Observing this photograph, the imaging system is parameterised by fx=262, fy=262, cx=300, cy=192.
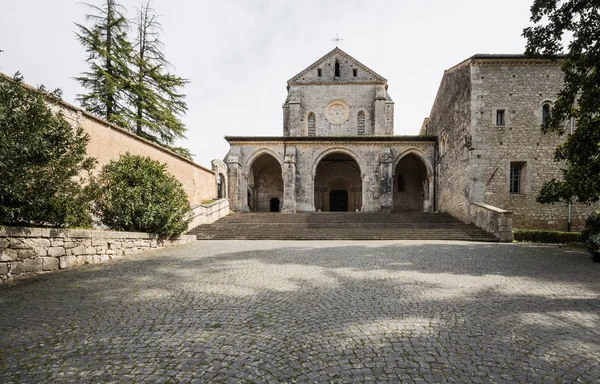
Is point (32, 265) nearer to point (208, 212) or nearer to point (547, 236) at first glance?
point (208, 212)

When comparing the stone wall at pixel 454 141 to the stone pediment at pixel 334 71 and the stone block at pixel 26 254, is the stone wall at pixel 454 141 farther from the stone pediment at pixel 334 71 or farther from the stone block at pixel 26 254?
the stone block at pixel 26 254

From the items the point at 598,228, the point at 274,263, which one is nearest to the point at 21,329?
the point at 274,263

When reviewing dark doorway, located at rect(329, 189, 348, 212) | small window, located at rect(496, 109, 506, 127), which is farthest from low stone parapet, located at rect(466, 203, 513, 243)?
dark doorway, located at rect(329, 189, 348, 212)

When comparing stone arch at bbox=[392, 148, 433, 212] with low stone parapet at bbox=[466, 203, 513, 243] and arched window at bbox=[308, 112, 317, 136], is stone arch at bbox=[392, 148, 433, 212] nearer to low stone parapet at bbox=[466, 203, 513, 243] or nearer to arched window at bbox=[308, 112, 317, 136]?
arched window at bbox=[308, 112, 317, 136]

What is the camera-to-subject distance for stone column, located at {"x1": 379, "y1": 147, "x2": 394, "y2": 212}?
61.1 feet

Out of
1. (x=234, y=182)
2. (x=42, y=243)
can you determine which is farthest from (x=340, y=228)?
(x=42, y=243)

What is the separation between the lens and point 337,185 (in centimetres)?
2561

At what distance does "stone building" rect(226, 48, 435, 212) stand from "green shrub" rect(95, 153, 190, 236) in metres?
10.7

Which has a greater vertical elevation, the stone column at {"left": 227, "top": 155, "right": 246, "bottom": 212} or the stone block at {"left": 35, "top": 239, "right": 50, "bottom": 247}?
the stone column at {"left": 227, "top": 155, "right": 246, "bottom": 212}

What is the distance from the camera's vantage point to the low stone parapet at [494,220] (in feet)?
36.2

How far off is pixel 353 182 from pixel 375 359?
23428 millimetres

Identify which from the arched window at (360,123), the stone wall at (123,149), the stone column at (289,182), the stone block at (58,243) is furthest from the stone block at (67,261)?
the arched window at (360,123)

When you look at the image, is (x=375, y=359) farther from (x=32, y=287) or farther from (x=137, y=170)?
(x=137, y=170)

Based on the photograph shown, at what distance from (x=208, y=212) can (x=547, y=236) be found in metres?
16.5
